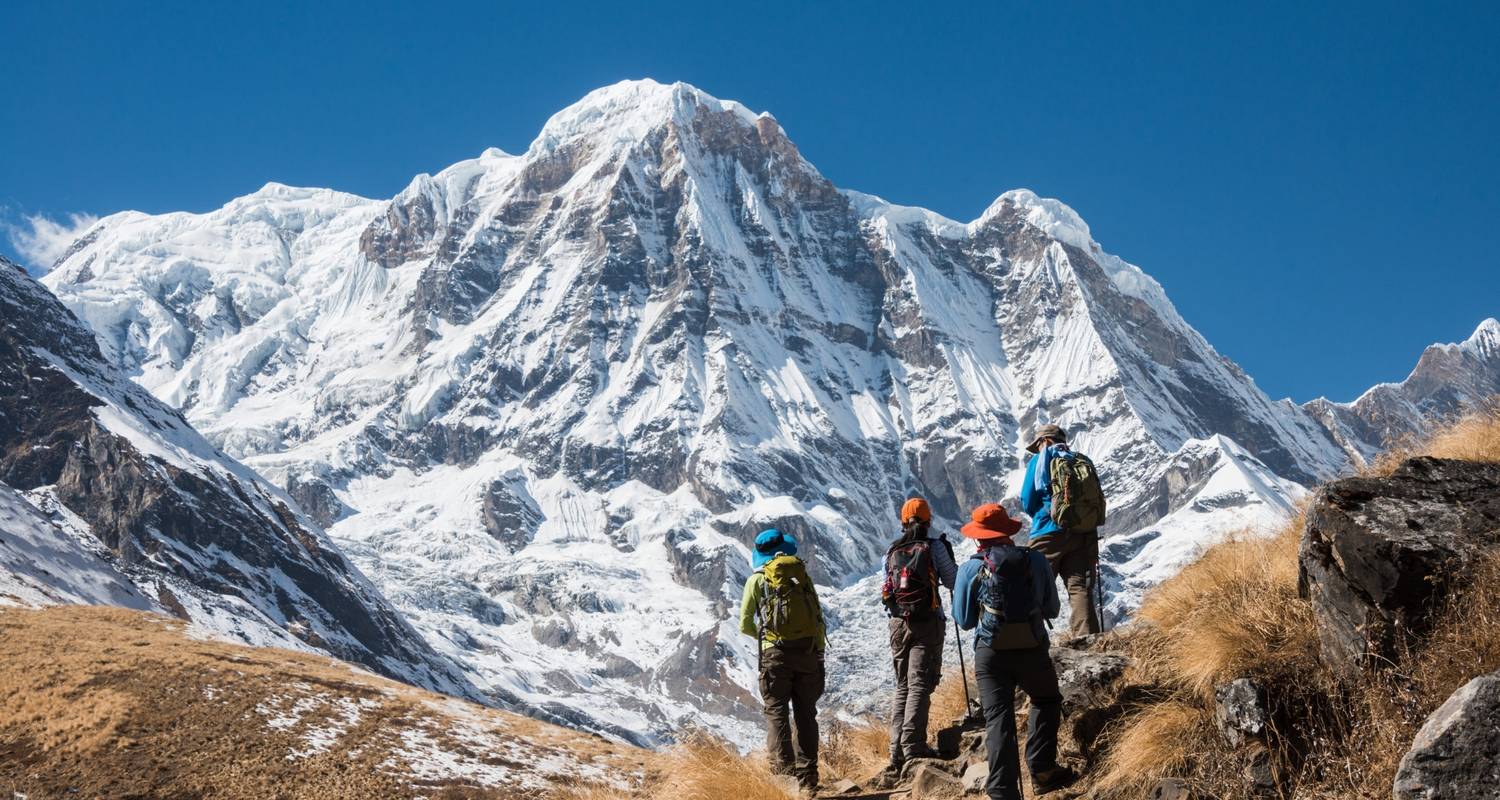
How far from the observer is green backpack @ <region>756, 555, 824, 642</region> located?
36.5 ft

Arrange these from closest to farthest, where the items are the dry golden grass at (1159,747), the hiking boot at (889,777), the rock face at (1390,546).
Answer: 1. the rock face at (1390,546)
2. the dry golden grass at (1159,747)
3. the hiking boot at (889,777)

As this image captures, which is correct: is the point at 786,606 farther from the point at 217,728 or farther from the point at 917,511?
the point at 217,728

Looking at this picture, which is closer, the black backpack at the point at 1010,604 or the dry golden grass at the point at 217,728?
the black backpack at the point at 1010,604

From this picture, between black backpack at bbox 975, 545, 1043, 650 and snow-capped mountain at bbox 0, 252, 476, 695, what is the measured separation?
117802 millimetres

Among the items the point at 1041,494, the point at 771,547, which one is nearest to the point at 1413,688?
the point at 1041,494

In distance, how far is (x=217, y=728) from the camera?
62.4 feet

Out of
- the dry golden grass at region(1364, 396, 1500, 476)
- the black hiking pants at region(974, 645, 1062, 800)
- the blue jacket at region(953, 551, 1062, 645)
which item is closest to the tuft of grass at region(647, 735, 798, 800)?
the black hiking pants at region(974, 645, 1062, 800)

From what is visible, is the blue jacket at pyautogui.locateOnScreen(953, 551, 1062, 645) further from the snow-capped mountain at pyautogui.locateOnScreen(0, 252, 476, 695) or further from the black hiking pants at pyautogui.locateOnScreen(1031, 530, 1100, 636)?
the snow-capped mountain at pyautogui.locateOnScreen(0, 252, 476, 695)

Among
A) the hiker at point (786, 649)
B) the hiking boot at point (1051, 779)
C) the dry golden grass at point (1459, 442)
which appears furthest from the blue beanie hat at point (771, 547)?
the dry golden grass at point (1459, 442)

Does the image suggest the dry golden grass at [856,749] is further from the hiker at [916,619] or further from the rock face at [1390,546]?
the rock face at [1390,546]

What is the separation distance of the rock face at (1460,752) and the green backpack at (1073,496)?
17.5 ft

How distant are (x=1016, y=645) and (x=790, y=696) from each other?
2995 millimetres

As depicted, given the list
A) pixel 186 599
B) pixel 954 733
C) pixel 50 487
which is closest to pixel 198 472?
pixel 50 487

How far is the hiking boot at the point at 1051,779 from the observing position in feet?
30.1
